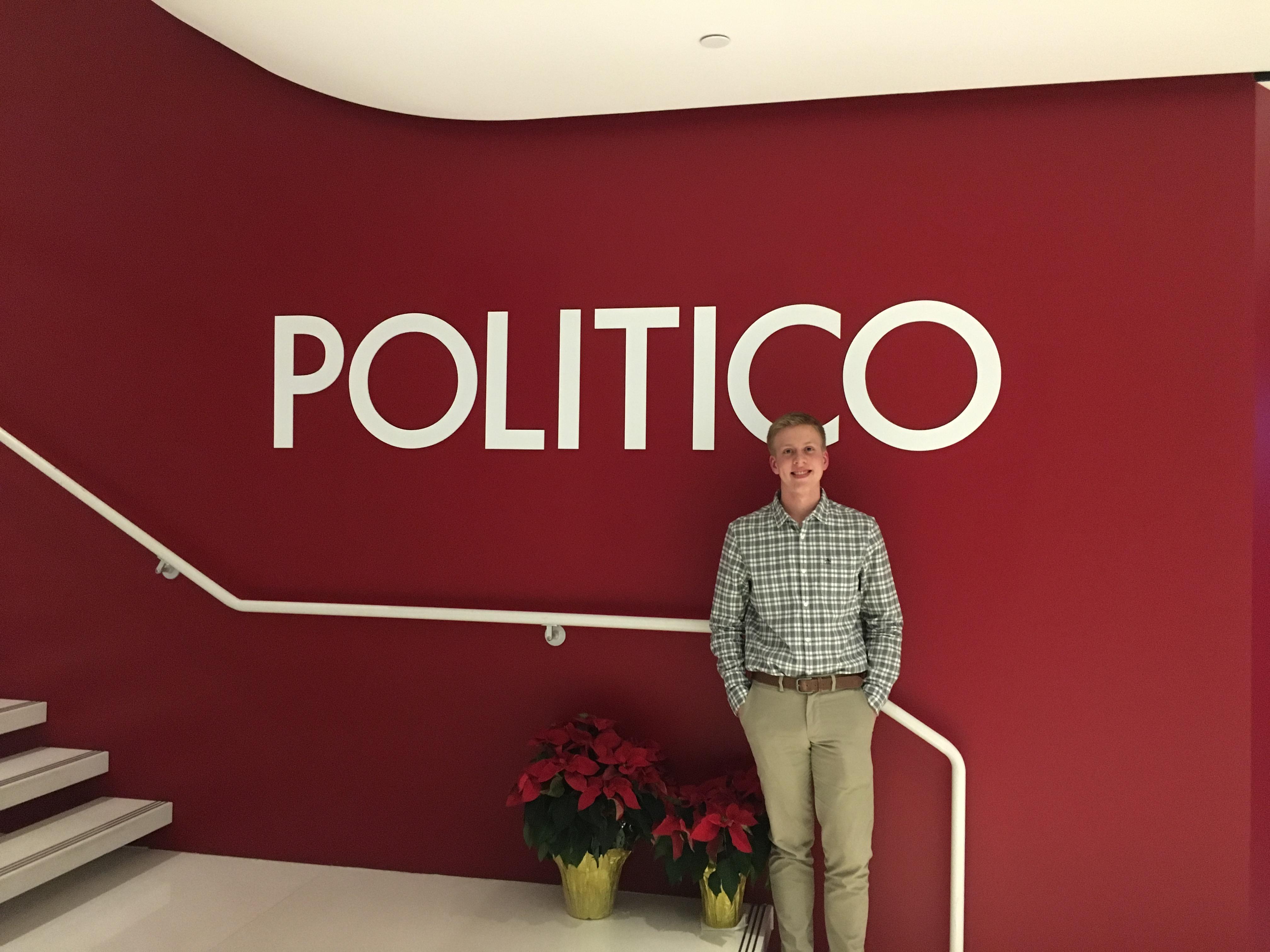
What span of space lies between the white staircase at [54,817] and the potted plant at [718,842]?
1.76 metres

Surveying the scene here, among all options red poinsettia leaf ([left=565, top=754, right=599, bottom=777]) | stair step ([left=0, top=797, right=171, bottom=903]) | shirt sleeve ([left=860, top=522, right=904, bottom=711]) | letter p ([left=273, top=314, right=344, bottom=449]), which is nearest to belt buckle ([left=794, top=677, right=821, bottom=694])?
shirt sleeve ([left=860, top=522, right=904, bottom=711])

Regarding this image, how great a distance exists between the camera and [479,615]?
3.02 meters

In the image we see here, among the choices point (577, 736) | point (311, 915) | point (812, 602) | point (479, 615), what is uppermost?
Result: point (812, 602)

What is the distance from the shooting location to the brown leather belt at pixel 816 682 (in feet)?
8.48

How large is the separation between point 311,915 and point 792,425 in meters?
2.05

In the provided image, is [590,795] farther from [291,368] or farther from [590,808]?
[291,368]

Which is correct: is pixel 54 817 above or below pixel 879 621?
below

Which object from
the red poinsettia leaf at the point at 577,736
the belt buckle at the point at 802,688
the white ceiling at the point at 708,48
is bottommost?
the red poinsettia leaf at the point at 577,736

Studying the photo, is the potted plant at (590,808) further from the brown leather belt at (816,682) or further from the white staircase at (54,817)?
the white staircase at (54,817)

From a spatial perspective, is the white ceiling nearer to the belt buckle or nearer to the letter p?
the letter p

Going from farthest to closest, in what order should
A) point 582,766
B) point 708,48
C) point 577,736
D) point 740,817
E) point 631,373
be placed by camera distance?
point 631,373, point 577,736, point 582,766, point 740,817, point 708,48

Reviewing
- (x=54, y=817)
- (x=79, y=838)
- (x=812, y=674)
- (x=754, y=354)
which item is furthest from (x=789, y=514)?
(x=54, y=817)

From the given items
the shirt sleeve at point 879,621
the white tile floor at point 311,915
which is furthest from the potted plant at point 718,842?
the shirt sleeve at point 879,621

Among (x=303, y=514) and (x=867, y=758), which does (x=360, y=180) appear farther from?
(x=867, y=758)
